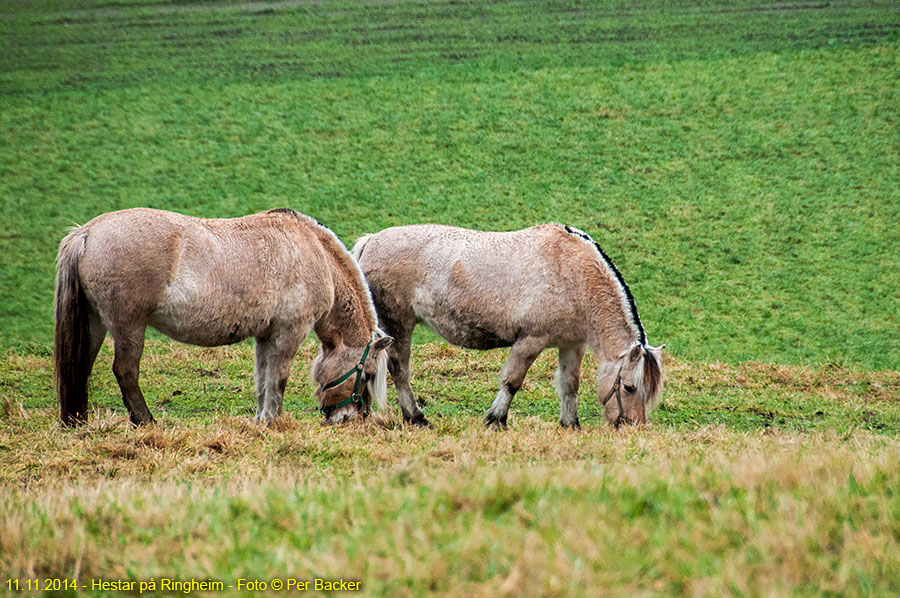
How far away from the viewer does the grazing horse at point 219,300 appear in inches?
311

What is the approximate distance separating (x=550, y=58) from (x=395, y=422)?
21041 millimetres

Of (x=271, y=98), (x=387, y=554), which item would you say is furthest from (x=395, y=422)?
(x=271, y=98)

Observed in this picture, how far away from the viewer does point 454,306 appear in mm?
9250

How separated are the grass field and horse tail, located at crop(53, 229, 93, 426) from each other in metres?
0.29

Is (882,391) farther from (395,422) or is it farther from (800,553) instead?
(800,553)

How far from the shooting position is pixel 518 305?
29.7 feet

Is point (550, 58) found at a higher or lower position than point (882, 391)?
higher

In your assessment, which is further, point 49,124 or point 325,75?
point 325,75

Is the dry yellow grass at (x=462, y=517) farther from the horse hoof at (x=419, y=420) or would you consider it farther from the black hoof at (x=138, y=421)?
the horse hoof at (x=419, y=420)

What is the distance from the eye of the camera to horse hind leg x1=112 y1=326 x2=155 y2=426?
7961 mm

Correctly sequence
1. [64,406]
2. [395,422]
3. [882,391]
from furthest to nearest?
[882,391], [395,422], [64,406]

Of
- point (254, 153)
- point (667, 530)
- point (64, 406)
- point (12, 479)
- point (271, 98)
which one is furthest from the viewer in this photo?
point (271, 98)

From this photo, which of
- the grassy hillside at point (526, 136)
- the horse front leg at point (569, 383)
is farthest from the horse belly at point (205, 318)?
the grassy hillside at point (526, 136)

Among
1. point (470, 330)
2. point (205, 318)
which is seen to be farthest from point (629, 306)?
point (205, 318)
